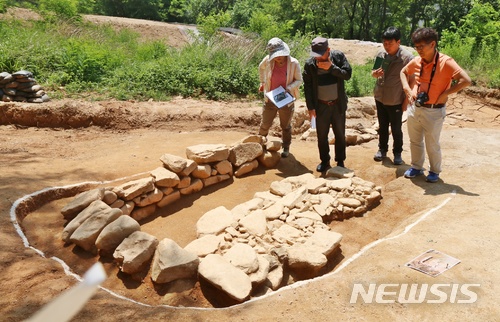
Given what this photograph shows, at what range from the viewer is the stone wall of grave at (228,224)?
3505mm

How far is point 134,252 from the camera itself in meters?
3.63

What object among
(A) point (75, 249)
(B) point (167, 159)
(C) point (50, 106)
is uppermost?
(C) point (50, 106)

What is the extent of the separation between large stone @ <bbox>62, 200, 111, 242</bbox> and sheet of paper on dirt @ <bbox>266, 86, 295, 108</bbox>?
8.23 ft

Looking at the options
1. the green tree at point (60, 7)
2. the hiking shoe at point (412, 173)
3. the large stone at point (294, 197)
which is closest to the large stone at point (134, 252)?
the large stone at point (294, 197)

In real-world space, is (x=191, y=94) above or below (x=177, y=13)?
below

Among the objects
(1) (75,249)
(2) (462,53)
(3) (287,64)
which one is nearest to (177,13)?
(2) (462,53)

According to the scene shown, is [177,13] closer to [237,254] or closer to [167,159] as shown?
[167,159]

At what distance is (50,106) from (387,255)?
20.6 ft

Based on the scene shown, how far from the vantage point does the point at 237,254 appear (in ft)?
12.1

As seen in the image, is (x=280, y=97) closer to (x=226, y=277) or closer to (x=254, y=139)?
(x=254, y=139)

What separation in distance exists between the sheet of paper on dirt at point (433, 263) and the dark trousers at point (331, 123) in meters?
2.35

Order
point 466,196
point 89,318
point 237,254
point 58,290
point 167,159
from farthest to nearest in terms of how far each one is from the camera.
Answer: point 167,159 → point 466,196 → point 237,254 → point 58,290 → point 89,318

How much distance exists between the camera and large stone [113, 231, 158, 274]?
3.58 meters

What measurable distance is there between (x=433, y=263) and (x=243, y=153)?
10.3 ft
